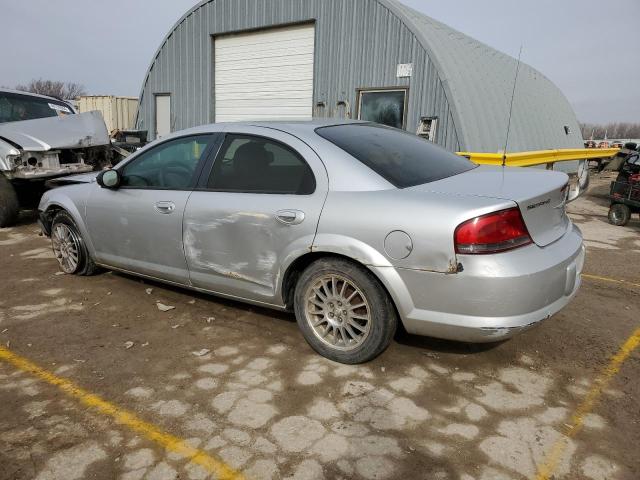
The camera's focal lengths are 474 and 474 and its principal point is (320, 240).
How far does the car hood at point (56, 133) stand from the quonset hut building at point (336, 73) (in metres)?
5.91

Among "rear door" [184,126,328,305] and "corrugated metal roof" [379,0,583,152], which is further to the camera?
"corrugated metal roof" [379,0,583,152]

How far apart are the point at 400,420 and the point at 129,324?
228 centimetres

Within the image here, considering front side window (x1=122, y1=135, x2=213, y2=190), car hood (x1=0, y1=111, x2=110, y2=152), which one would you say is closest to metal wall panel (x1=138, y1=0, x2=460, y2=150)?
car hood (x1=0, y1=111, x2=110, y2=152)

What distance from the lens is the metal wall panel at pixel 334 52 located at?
1066 centimetres

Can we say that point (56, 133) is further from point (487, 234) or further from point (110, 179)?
point (487, 234)

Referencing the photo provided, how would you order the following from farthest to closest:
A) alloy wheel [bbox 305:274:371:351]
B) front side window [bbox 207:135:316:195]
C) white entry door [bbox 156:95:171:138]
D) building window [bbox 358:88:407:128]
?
white entry door [bbox 156:95:171:138]
building window [bbox 358:88:407:128]
front side window [bbox 207:135:316:195]
alloy wheel [bbox 305:274:371:351]

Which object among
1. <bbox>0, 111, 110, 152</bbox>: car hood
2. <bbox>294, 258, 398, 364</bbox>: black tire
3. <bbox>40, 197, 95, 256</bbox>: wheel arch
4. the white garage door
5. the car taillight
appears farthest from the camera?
the white garage door

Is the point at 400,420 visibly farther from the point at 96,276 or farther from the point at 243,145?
the point at 96,276

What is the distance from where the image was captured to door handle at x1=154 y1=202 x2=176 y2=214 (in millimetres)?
3627

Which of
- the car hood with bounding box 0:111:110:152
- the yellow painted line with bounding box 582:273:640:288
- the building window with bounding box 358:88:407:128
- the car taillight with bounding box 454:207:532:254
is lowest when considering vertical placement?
the yellow painted line with bounding box 582:273:640:288

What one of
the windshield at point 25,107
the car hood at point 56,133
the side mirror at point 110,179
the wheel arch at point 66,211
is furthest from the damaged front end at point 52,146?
the side mirror at point 110,179

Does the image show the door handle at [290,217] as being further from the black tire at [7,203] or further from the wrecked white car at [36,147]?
the black tire at [7,203]

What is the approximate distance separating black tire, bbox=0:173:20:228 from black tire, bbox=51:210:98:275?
2815mm

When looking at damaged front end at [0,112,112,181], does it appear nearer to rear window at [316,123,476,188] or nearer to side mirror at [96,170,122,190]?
side mirror at [96,170,122,190]
